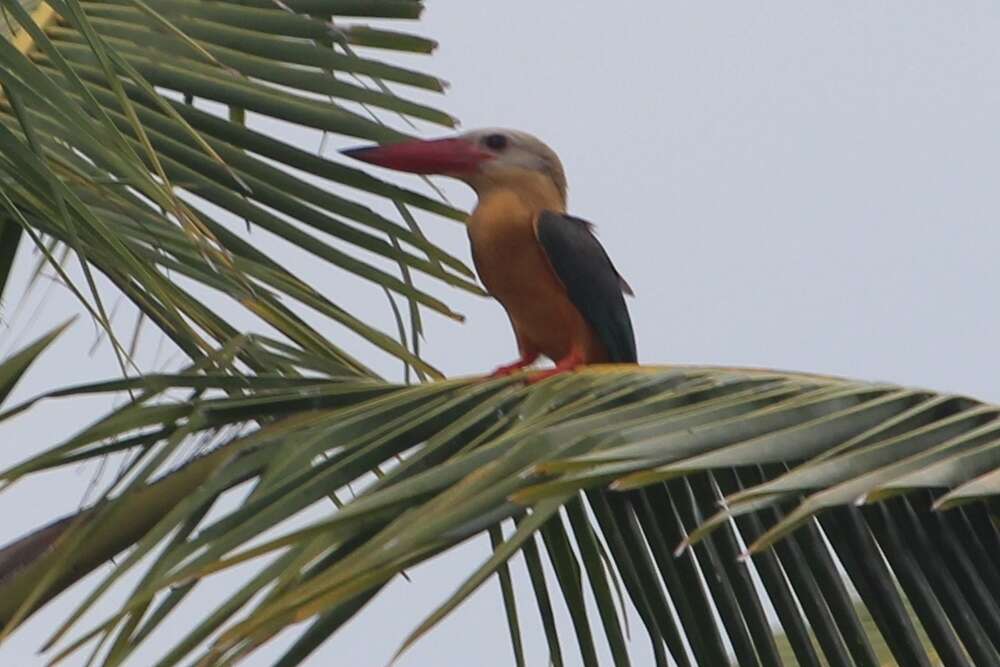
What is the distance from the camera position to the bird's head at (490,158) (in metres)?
3.93

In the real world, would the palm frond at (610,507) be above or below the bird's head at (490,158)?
below

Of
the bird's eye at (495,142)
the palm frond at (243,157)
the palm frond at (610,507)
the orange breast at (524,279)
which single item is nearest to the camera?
the palm frond at (610,507)

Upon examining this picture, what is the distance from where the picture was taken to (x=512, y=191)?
401cm

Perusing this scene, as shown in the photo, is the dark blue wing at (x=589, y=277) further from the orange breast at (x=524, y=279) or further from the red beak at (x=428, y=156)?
the red beak at (x=428, y=156)

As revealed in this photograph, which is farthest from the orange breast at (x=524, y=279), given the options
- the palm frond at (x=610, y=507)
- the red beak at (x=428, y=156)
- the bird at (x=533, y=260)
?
the palm frond at (x=610, y=507)

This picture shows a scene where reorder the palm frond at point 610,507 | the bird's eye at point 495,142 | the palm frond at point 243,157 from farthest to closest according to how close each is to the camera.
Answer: the bird's eye at point 495,142
the palm frond at point 243,157
the palm frond at point 610,507

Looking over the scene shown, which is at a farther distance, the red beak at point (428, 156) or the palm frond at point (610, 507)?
the red beak at point (428, 156)

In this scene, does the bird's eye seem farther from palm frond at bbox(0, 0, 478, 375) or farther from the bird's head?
palm frond at bbox(0, 0, 478, 375)

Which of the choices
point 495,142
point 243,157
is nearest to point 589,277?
point 495,142

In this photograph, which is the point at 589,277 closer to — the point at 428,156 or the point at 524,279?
the point at 524,279

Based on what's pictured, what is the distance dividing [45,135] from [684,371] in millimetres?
1044

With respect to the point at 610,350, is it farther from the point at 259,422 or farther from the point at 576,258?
the point at 259,422

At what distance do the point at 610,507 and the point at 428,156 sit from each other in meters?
1.68

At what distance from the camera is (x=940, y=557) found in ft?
6.77
